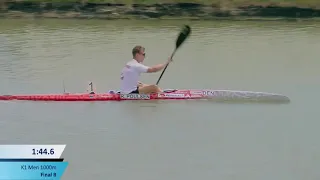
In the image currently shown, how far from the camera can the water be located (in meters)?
10.0

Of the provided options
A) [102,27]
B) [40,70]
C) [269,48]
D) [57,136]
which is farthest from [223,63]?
[102,27]

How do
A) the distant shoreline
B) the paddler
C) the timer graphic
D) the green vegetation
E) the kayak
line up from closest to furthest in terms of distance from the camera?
1. the timer graphic
2. the paddler
3. the kayak
4. the distant shoreline
5. the green vegetation

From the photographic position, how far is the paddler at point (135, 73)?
13.5m

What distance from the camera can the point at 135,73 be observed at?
1354 cm

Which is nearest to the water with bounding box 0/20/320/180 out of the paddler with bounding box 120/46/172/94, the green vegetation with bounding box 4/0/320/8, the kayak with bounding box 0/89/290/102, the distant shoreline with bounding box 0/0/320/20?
the kayak with bounding box 0/89/290/102

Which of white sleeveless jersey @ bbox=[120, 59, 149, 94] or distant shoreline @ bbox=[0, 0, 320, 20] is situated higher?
distant shoreline @ bbox=[0, 0, 320, 20]

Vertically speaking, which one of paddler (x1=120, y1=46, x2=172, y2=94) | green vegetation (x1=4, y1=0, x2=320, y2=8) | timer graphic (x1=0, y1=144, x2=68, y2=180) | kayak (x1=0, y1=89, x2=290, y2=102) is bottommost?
timer graphic (x1=0, y1=144, x2=68, y2=180)

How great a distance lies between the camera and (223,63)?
719 inches

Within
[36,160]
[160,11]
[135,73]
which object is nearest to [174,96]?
[135,73]

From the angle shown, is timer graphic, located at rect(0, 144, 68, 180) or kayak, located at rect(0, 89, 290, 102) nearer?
timer graphic, located at rect(0, 144, 68, 180)

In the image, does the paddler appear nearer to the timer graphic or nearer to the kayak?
the kayak

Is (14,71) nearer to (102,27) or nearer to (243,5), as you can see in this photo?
(102,27)

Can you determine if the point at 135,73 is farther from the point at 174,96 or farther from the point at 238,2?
the point at 238,2

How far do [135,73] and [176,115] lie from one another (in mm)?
1355
